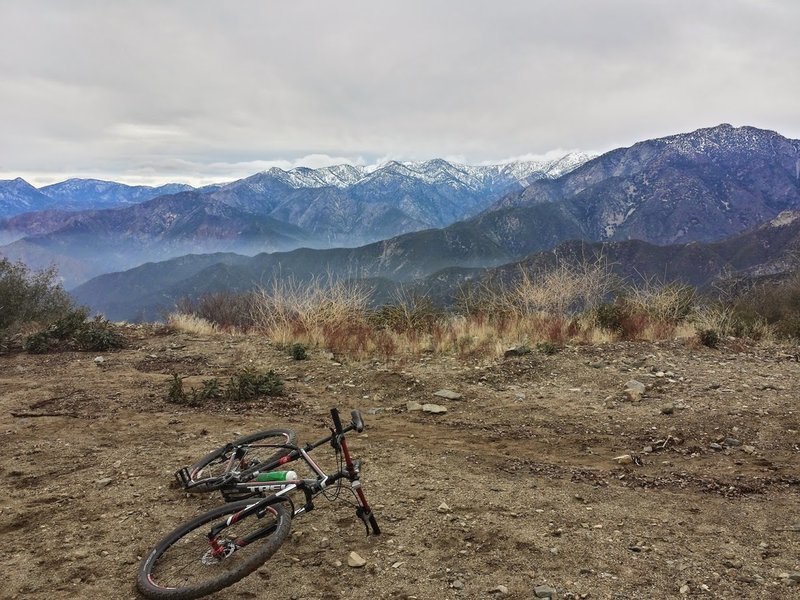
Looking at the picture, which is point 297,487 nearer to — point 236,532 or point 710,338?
point 236,532

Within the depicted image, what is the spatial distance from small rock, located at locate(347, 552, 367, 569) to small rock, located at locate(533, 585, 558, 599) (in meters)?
1.18

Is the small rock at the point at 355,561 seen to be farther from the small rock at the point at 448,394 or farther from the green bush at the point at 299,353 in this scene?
the green bush at the point at 299,353

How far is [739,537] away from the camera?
3607mm

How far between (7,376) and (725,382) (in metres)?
11.6

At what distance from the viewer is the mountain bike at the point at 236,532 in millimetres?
3146

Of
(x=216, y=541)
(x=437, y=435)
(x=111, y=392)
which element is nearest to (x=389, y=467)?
(x=437, y=435)

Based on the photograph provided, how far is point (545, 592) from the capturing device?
309 centimetres

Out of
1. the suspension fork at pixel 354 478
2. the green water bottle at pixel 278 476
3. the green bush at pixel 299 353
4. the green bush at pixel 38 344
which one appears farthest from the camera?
→ the green bush at pixel 38 344

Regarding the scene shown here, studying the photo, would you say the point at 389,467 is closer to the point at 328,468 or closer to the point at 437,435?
the point at 328,468

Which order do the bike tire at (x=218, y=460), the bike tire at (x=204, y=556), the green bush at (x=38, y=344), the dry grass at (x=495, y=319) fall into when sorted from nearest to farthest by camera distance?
1. the bike tire at (x=204, y=556)
2. the bike tire at (x=218, y=460)
3. the dry grass at (x=495, y=319)
4. the green bush at (x=38, y=344)

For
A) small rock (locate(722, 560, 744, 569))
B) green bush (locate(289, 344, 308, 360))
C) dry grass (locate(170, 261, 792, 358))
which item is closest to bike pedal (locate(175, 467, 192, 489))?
small rock (locate(722, 560, 744, 569))

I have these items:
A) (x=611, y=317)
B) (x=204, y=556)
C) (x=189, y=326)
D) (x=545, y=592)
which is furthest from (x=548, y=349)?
(x=189, y=326)

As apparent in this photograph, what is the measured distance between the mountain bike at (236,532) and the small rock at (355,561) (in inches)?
9.7

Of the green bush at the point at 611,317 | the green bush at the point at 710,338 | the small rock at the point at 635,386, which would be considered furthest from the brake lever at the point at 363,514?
the green bush at the point at 611,317
